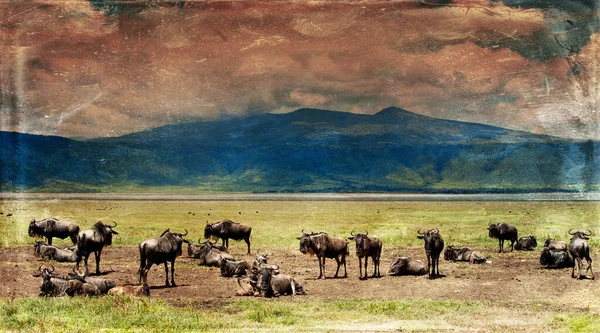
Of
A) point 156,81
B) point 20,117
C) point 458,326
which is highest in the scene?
point 156,81

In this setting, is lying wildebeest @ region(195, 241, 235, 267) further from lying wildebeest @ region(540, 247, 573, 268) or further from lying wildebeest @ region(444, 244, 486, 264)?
lying wildebeest @ region(540, 247, 573, 268)

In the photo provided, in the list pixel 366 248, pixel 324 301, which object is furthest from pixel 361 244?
pixel 324 301

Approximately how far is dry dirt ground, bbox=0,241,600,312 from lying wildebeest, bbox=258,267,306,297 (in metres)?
0.60

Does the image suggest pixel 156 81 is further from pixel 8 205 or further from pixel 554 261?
pixel 554 261

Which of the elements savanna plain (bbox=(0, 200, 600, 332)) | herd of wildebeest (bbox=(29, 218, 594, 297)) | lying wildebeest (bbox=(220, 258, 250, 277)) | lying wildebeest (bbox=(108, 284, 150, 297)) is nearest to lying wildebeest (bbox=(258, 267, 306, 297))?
herd of wildebeest (bbox=(29, 218, 594, 297))

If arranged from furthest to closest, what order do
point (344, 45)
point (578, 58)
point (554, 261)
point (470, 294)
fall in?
1. point (344, 45)
2. point (578, 58)
3. point (554, 261)
4. point (470, 294)

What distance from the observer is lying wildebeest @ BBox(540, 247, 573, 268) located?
28.2m

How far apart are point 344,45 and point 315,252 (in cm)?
7588

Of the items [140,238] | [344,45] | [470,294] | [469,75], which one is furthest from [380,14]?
[470,294]

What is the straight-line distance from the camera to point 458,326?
1795 centimetres

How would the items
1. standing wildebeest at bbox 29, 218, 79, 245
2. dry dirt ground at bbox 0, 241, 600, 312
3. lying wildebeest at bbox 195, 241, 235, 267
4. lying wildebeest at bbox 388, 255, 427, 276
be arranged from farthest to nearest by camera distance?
1. standing wildebeest at bbox 29, 218, 79, 245
2. lying wildebeest at bbox 195, 241, 235, 267
3. lying wildebeest at bbox 388, 255, 427, 276
4. dry dirt ground at bbox 0, 241, 600, 312

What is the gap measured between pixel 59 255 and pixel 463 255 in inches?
755

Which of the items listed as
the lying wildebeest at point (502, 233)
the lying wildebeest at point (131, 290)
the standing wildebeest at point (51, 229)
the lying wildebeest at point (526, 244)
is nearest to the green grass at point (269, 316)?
the lying wildebeest at point (131, 290)

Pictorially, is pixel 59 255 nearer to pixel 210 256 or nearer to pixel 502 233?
pixel 210 256
